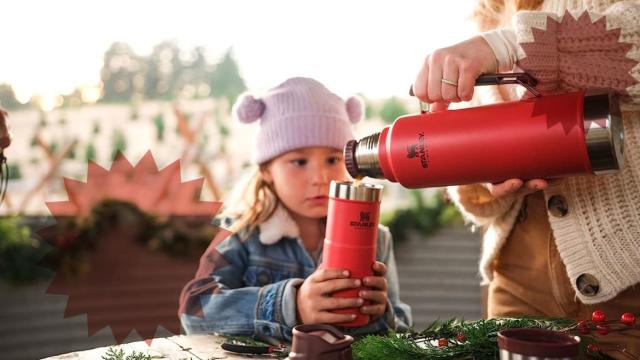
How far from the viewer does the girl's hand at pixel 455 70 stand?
90 centimetres

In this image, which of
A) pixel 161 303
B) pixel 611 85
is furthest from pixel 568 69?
pixel 161 303

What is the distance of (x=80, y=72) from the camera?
3529 mm

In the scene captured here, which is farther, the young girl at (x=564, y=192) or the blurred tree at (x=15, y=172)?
the blurred tree at (x=15, y=172)

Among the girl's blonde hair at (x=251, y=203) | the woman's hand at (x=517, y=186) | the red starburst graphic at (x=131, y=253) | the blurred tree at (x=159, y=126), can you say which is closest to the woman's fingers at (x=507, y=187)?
the woman's hand at (x=517, y=186)

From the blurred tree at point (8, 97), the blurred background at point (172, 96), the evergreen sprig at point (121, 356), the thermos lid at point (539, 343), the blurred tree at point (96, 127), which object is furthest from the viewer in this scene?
the blurred tree at point (96, 127)

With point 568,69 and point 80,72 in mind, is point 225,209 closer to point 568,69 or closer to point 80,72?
point 568,69

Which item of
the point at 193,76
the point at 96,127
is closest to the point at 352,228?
the point at 96,127

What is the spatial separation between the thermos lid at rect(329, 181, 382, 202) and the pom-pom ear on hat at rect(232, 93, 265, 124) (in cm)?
59

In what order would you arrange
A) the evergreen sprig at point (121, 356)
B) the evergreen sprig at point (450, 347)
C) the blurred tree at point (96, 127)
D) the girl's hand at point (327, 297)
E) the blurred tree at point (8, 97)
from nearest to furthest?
the evergreen sprig at point (450, 347)
the evergreen sprig at point (121, 356)
the girl's hand at point (327, 297)
the blurred tree at point (8, 97)
the blurred tree at point (96, 127)

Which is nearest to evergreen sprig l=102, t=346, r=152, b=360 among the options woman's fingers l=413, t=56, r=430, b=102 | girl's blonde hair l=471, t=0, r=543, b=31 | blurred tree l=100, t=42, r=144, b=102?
woman's fingers l=413, t=56, r=430, b=102

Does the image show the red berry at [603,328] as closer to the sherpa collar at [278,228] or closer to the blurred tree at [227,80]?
the sherpa collar at [278,228]

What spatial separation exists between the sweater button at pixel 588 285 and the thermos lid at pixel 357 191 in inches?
13.0

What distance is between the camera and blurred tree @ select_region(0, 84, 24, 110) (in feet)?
10.7

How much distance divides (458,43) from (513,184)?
0.21 m
